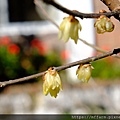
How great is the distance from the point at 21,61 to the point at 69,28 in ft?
Answer: 21.9

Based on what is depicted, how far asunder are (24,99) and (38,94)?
0.21 m

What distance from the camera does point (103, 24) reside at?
1.33 meters

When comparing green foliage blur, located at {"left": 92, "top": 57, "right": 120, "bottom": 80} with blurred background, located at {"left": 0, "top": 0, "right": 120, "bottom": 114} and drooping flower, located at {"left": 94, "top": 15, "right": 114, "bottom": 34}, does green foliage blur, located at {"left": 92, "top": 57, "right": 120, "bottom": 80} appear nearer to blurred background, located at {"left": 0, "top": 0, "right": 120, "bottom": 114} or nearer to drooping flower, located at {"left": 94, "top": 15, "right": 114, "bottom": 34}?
blurred background, located at {"left": 0, "top": 0, "right": 120, "bottom": 114}

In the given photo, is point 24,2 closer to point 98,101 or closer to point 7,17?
point 7,17

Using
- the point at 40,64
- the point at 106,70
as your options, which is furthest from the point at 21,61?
the point at 106,70

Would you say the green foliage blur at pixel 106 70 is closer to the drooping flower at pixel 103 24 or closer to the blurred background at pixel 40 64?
the blurred background at pixel 40 64

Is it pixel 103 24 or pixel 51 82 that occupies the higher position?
pixel 103 24

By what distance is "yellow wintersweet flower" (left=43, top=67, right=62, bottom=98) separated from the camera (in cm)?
138


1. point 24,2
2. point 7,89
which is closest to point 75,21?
point 7,89

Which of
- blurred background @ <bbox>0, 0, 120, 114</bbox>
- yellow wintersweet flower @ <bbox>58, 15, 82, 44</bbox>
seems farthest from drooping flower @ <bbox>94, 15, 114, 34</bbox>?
blurred background @ <bbox>0, 0, 120, 114</bbox>

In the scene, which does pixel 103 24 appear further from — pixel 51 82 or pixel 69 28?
pixel 51 82

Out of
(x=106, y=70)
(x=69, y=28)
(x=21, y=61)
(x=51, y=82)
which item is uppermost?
(x=69, y=28)

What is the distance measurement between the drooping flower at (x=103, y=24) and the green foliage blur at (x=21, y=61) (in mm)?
6361

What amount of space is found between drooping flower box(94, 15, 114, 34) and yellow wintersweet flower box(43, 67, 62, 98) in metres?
0.17
